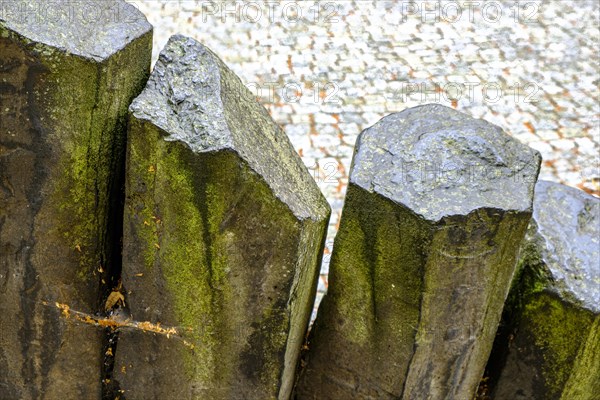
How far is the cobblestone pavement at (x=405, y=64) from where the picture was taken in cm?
727

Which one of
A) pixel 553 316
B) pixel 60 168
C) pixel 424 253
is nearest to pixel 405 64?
pixel 553 316

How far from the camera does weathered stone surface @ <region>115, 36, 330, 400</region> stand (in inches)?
113

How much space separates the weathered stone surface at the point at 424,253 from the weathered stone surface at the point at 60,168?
813 millimetres

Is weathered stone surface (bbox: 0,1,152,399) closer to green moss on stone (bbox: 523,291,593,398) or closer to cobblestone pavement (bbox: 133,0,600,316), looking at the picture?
green moss on stone (bbox: 523,291,593,398)

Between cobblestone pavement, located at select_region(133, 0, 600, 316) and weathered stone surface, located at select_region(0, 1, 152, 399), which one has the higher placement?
cobblestone pavement, located at select_region(133, 0, 600, 316)

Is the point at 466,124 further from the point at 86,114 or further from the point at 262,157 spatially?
the point at 86,114

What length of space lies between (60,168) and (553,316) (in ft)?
5.96

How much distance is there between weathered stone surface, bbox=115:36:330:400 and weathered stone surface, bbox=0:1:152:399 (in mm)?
149

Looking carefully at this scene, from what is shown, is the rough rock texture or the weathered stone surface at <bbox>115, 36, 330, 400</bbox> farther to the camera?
the rough rock texture

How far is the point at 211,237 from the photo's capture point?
301cm

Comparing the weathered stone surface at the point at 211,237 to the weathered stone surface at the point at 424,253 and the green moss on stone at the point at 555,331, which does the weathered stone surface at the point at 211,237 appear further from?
the green moss on stone at the point at 555,331

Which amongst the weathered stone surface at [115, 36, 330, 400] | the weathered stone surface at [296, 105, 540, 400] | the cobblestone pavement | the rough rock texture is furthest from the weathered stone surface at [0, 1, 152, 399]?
the cobblestone pavement

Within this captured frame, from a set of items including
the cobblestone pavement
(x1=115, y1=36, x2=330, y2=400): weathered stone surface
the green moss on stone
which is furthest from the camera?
the cobblestone pavement

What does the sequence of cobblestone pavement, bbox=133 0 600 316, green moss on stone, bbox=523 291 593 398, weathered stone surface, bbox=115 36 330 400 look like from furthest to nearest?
cobblestone pavement, bbox=133 0 600 316 < green moss on stone, bbox=523 291 593 398 < weathered stone surface, bbox=115 36 330 400
